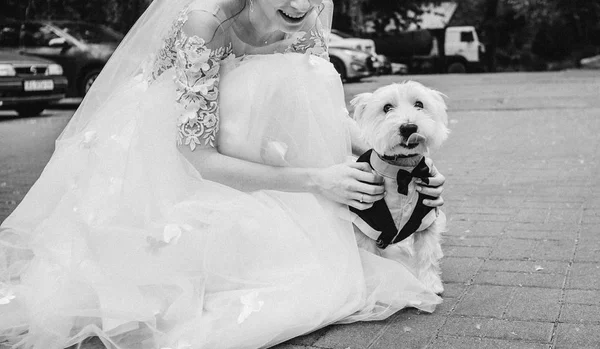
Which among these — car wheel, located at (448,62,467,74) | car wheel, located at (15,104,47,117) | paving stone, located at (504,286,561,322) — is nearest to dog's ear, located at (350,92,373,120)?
paving stone, located at (504,286,561,322)

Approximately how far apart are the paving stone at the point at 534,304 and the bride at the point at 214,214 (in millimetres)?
363

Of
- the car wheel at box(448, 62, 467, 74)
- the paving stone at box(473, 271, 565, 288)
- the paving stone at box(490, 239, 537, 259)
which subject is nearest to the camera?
the paving stone at box(473, 271, 565, 288)

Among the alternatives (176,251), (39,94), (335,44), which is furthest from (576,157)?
(335,44)

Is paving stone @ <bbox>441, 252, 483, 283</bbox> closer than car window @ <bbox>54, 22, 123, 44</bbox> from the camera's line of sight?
Yes

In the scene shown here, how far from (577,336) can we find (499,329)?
27 cm

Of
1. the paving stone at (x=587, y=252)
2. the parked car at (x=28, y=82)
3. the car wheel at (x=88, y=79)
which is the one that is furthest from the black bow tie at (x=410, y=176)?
the car wheel at (x=88, y=79)

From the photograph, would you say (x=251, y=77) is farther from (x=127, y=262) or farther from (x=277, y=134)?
(x=127, y=262)

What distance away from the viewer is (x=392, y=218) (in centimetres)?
297

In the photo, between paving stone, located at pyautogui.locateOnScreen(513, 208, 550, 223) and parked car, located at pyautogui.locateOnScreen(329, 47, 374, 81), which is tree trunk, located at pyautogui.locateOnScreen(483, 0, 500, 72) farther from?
paving stone, located at pyautogui.locateOnScreen(513, 208, 550, 223)

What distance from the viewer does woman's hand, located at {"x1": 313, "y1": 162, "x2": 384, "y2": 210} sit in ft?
9.13

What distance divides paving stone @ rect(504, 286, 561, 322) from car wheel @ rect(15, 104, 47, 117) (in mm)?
11682

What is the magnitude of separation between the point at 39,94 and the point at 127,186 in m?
10.6

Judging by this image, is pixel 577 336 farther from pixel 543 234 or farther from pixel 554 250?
pixel 543 234

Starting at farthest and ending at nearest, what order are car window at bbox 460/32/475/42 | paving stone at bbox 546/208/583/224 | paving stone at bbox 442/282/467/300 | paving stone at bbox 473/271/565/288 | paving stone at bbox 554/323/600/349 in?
car window at bbox 460/32/475/42, paving stone at bbox 546/208/583/224, paving stone at bbox 473/271/565/288, paving stone at bbox 442/282/467/300, paving stone at bbox 554/323/600/349
